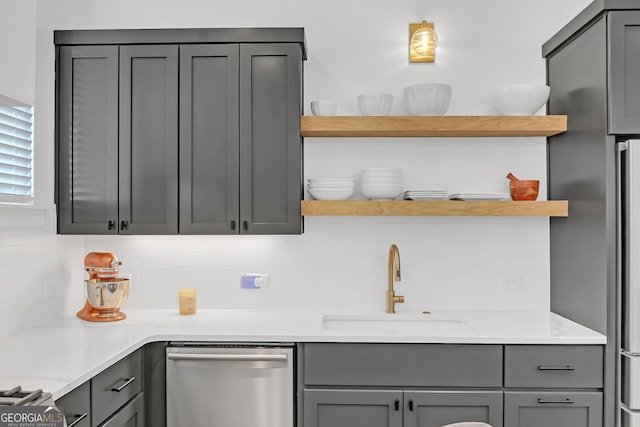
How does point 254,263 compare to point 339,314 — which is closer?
point 339,314

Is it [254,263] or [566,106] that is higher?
[566,106]

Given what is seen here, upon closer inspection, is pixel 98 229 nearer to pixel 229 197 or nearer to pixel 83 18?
pixel 229 197

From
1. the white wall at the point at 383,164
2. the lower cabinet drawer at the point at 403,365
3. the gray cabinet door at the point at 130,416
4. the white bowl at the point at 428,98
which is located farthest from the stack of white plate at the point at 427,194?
the gray cabinet door at the point at 130,416

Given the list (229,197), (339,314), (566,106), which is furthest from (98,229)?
(566,106)

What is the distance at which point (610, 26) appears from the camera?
2387 mm

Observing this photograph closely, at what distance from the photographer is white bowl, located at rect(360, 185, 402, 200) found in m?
2.86

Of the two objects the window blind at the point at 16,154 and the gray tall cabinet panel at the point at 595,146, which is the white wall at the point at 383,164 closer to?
the gray tall cabinet panel at the point at 595,146

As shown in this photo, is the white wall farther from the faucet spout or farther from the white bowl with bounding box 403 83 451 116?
the white bowl with bounding box 403 83 451 116

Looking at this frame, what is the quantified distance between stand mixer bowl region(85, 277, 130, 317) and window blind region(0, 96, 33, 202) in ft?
1.81

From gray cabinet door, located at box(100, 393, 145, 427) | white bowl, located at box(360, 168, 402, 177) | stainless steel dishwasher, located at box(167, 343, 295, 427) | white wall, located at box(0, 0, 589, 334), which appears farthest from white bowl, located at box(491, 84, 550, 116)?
gray cabinet door, located at box(100, 393, 145, 427)

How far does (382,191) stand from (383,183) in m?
0.04

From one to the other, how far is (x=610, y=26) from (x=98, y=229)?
268 centimetres

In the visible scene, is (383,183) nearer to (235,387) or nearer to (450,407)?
(450,407)

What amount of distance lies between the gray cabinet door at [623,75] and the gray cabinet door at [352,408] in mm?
1586
